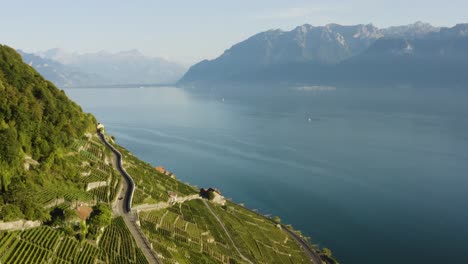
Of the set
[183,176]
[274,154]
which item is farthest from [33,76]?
[274,154]

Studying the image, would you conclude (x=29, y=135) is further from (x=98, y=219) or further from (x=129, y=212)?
(x=98, y=219)

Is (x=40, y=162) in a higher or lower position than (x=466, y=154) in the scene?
higher

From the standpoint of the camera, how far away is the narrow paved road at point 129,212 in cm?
4492

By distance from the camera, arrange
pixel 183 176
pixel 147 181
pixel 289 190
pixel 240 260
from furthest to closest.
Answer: pixel 183 176, pixel 289 190, pixel 147 181, pixel 240 260

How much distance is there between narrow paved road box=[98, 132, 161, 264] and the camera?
1769 inches

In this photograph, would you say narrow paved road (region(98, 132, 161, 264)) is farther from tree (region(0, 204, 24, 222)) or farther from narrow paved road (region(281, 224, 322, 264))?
narrow paved road (region(281, 224, 322, 264))

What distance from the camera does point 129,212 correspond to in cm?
5491

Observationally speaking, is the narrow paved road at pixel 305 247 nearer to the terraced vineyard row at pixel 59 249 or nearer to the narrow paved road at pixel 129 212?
the narrow paved road at pixel 129 212

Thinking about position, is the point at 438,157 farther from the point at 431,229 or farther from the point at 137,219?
the point at 137,219

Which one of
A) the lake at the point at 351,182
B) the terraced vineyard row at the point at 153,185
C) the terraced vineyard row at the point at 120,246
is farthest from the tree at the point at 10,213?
the lake at the point at 351,182

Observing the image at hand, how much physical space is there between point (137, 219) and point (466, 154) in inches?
5859

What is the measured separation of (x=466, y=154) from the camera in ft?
515

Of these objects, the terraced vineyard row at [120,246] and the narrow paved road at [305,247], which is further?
the narrow paved road at [305,247]

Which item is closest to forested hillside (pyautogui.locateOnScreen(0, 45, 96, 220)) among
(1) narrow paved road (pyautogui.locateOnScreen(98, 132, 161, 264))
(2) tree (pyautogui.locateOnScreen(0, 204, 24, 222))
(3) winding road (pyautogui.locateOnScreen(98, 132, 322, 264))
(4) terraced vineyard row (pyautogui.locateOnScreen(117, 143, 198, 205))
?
(2) tree (pyautogui.locateOnScreen(0, 204, 24, 222))
